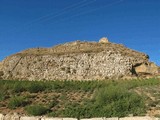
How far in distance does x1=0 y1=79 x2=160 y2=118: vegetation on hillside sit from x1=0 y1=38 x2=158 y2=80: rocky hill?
15.0m

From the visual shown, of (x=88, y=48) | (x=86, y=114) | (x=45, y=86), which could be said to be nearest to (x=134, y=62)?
(x=88, y=48)

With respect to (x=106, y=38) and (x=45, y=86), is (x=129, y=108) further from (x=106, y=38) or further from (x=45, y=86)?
(x=106, y=38)

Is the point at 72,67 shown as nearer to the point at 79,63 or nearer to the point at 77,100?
the point at 79,63

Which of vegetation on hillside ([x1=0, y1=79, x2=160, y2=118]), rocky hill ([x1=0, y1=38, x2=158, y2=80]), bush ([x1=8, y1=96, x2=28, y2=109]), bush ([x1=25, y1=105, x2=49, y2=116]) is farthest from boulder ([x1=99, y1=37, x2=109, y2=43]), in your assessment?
bush ([x1=25, y1=105, x2=49, y2=116])

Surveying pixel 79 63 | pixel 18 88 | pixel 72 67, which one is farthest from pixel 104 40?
pixel 18 88

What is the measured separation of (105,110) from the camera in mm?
14344

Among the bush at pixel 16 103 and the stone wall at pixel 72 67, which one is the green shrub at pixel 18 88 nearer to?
the bush at pixel 16 103

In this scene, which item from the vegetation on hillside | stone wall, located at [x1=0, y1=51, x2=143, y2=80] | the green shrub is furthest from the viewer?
stone wall, located at [x1=0, y1=51, x2=143, y2=80]

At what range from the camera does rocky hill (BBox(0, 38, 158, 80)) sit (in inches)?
1417

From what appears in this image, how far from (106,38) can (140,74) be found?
11.7 metres

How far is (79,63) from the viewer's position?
38.0 meters

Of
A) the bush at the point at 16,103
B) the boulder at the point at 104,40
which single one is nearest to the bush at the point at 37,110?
the bush at the point at 16,103

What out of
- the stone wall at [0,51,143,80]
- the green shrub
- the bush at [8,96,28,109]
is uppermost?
the stone wall at [0,51,143,80]

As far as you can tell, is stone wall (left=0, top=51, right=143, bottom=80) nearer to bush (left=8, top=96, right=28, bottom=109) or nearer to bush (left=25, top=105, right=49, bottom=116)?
bush (left=8, top=96, right=28, bottom=109)
